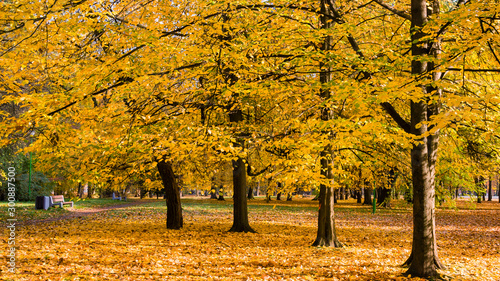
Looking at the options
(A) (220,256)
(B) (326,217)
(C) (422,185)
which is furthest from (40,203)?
(C) (422,185)

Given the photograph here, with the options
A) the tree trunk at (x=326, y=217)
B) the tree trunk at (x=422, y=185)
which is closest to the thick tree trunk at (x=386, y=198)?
the tree trunk at (x=326, y=217)

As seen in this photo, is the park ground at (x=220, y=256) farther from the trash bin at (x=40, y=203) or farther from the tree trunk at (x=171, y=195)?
the trash bin at (x=40, y=203)

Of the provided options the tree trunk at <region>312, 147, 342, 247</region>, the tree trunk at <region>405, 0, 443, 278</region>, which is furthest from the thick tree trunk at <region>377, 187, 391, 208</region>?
the tree trunk at <region>405, 0, 443, 278</region>

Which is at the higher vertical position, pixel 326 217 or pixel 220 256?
pixel 326 217

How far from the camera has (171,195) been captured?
13.6 meters

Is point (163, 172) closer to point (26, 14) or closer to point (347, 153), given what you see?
point (347, 153)

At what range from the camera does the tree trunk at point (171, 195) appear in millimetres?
13469

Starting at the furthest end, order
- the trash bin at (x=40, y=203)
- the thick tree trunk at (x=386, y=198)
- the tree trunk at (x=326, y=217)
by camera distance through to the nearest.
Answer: the thick tree trunk at (x=386, y=198), the trash bin at (x=40, y=203), the tree trunk at (x=326, y=217)

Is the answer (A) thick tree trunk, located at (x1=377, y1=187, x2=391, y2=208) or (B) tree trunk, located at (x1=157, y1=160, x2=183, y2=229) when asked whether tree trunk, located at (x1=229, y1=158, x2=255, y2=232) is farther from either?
(A) thick tree trunk, located at (x1=377, y1=187, x2=391, y2=208)

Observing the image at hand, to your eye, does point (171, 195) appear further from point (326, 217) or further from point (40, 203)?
point (40, 203)

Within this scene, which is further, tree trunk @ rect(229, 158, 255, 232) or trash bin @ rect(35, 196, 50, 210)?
trash bin @ rect(35, 196, 50, 210)

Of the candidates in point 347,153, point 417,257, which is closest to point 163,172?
point 347,153

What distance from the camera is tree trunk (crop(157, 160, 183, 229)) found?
44.2ft

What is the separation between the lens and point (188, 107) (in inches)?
299
